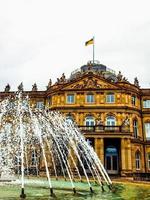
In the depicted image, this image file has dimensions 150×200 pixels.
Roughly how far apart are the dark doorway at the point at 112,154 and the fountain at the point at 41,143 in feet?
15.3

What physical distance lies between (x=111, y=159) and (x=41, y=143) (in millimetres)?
26960

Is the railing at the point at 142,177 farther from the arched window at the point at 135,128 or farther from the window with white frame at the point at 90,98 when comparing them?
the window with white frame at the point at 90,98

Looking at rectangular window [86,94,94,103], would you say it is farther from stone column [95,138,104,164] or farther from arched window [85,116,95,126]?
stone column [95,138,104,164]

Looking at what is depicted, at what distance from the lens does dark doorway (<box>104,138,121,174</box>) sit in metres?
41.8

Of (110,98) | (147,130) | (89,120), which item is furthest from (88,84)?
(147,130)

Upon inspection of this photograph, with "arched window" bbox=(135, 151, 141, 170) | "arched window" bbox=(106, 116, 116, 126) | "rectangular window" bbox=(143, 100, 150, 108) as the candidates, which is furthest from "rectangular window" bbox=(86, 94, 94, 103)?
"arched window" bbox=(135, 151, 141, 170)

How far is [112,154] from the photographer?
4259 centimetres

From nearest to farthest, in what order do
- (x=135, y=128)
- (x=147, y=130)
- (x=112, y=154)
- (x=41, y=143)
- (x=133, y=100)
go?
(x=41, y=143)
(x=112, y=154)
(x=135, y=128)
(x=133, y=100)
(x=147, y=130)

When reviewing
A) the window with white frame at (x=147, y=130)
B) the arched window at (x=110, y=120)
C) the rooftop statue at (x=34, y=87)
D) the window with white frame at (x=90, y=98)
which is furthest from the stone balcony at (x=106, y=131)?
the rooftop statue at (x=34, y=87)

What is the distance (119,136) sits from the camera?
129 ft

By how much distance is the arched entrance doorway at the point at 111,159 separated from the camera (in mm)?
41938

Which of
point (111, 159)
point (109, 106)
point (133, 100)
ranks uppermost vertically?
point (133, 100)

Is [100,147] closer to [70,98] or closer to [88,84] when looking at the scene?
[70,98]

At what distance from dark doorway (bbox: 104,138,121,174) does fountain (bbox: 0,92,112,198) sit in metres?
4.66
